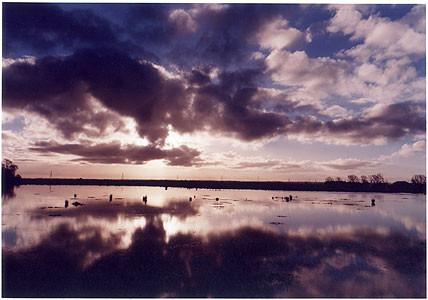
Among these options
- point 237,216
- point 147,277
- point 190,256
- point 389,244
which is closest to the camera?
point 147,277

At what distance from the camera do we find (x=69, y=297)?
1551 cm

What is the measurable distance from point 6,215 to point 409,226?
137 ft

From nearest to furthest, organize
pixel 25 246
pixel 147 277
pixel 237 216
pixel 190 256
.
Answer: pixel 147 277 → pixel 190 256 → pixel 25 246 → pixel 237 216

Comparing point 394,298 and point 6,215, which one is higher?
point 6,215

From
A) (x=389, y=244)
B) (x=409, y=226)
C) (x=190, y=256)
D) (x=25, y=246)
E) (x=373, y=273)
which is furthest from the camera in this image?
(x=409, y=226)

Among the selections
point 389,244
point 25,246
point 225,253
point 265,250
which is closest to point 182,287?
point 225,253

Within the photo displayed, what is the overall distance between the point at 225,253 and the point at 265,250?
2923 millimetres

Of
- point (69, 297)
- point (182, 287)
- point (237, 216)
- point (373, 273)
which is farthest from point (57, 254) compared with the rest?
point (237, 216)

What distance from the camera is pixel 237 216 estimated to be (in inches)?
1620

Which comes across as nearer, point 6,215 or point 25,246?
point 25,246

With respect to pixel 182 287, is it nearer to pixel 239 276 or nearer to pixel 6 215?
pixel 239 276

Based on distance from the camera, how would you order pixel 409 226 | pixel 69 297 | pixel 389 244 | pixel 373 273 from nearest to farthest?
1. pixel 69 297
2. pixel 373 273
3. pixel 389 244
4. pixel 409 226

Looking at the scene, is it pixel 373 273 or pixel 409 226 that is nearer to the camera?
pixel 373 273

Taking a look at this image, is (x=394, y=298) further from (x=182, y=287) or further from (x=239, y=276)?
(x=182, y=287)
